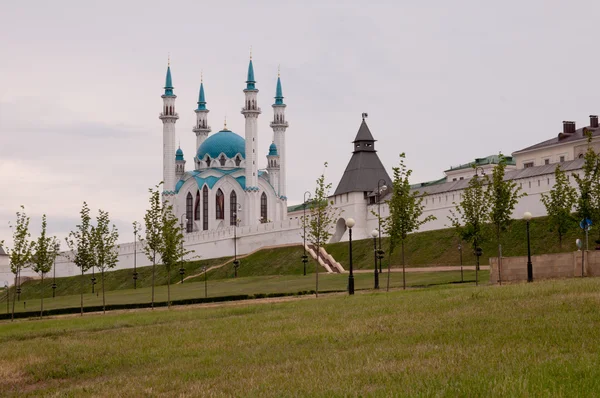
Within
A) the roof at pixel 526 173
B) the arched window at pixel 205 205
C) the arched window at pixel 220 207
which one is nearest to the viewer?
the roof at pixel 526 173

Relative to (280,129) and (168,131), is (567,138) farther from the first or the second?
(168,131)

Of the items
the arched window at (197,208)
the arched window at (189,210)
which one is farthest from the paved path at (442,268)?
the arched window at (189,210)

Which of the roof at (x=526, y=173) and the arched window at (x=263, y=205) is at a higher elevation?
the arched window at (x=263, y=205)

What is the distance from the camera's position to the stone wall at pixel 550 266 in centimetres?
3262

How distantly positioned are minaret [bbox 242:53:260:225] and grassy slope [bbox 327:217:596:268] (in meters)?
40.9

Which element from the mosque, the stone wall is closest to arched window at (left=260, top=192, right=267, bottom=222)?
the mosque

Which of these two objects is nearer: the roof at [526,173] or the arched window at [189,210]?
the roof at [526,173]

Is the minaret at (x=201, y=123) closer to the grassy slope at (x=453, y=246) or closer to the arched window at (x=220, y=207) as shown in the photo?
the arched window at (x=220, y=207)

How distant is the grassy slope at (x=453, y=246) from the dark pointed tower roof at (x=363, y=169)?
1427cm

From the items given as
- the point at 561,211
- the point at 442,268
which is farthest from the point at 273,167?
the point at 561,211

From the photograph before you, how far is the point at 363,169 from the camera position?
9069 cm

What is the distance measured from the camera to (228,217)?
120750 mm

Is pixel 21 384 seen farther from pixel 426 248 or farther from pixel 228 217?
pixel 228 217

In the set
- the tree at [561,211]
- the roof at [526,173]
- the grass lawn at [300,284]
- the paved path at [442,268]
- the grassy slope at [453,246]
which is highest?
the roof at [526,173]
